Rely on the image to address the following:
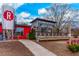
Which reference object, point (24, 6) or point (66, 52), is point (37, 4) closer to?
point (24, 6)

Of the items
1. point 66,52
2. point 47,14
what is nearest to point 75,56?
point 66,52

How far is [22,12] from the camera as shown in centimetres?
1182

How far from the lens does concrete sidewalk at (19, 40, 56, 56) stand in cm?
1174

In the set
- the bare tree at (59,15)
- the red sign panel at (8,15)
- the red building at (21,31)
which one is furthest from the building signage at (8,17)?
the bare tree at (59,15)

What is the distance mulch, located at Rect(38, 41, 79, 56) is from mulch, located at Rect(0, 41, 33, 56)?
36cm

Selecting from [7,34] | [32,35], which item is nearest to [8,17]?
[7,34]

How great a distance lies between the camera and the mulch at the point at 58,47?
11.8 metres

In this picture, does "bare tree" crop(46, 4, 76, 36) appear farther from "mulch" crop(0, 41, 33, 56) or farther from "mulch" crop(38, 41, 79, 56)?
"mulch" crop(0, 41, 33, 56)

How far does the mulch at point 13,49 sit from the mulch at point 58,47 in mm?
362

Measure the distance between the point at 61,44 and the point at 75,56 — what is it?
1.24ft

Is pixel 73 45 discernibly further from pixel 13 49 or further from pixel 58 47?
pixel 13 49

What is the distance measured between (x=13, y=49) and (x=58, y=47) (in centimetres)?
83

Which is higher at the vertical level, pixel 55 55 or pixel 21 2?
pixel 21 2

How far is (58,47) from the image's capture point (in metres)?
11.9
